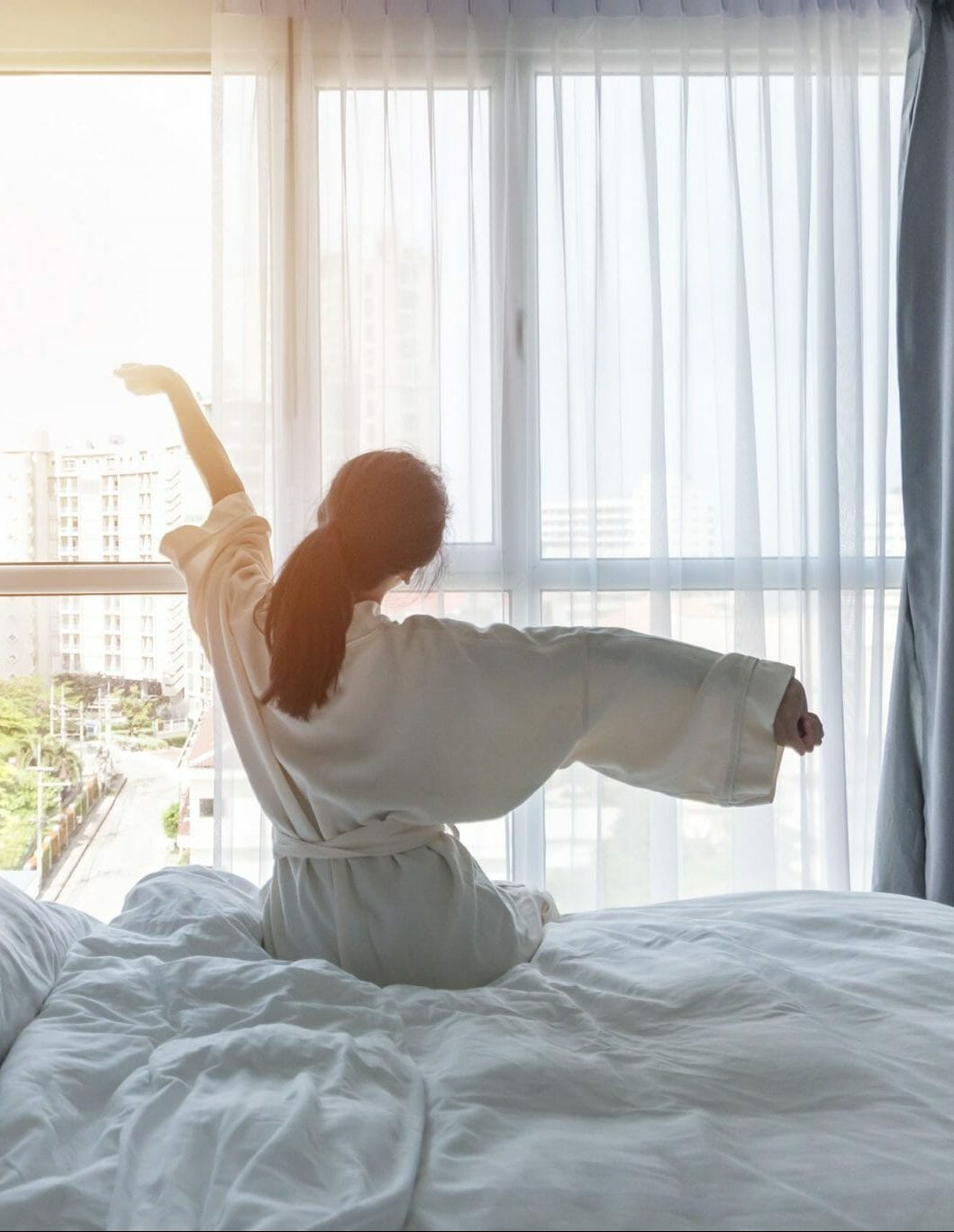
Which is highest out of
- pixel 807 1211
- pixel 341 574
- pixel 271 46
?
pixel 271 46

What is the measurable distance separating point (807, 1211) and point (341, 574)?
821 mm

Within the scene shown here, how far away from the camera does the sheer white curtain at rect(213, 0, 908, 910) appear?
2.48m

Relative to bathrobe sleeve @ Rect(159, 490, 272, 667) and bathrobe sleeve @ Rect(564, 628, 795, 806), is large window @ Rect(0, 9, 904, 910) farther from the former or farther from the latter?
bathrobe sleeve @ Rect(564, 628, 795, 806)

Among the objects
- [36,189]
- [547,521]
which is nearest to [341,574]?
[547,521]

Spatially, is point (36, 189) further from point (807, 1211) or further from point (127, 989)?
point (807, 1211)

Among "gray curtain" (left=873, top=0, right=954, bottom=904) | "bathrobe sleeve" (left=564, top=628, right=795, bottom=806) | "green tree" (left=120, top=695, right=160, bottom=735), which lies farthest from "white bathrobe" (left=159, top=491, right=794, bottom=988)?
"green tree" (left=120, top=695, right=160, bottom=735)

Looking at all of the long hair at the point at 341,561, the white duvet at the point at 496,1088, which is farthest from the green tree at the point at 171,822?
the long hair at the point at 341,561

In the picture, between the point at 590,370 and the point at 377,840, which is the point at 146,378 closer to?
the point at 377,840

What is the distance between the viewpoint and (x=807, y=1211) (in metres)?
0.81

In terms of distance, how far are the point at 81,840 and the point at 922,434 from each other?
2241mm

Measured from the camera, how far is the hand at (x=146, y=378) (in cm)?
175

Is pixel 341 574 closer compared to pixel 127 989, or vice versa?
pixel 127 989

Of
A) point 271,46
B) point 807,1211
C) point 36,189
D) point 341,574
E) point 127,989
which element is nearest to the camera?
point 807,1211

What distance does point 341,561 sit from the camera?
135 centimetres
